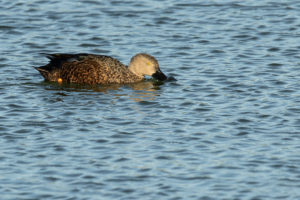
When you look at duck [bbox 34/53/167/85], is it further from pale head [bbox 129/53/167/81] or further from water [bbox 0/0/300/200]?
water [bbox 0/0/300/200]

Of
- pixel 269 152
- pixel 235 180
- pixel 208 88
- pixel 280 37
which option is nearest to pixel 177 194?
pixel 235 180

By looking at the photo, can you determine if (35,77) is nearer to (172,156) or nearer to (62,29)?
(62,29)

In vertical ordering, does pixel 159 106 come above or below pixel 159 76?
below

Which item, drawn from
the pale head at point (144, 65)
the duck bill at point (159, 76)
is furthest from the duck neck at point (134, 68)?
the duck bill at point (159, 76)

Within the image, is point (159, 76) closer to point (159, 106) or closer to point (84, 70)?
point (84, 70)

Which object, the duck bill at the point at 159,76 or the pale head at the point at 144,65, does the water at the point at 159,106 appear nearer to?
the duck bill at the point at 159,76

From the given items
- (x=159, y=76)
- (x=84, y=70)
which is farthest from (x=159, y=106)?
(x=84, y=70)

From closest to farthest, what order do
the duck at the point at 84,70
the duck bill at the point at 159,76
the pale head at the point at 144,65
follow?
the duck at the point at 84,70
the duck bill at the point at 159,76
the pale head at the point at 144,65

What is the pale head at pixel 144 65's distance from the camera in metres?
15.9

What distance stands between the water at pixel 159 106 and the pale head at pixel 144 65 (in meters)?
0.33

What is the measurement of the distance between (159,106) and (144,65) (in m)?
2.40

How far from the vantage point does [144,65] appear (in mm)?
16094

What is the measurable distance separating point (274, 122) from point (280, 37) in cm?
689

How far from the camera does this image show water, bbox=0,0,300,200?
10055 millimetres
